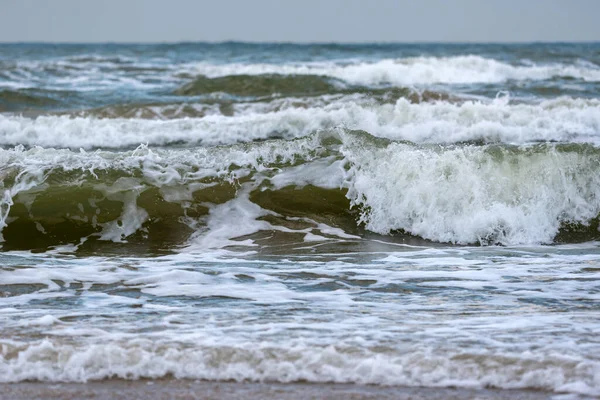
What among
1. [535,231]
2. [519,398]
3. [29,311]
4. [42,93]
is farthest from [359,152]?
[42,93]

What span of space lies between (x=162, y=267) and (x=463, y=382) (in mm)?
2763

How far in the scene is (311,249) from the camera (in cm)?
643

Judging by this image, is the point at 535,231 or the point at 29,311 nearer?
the point at 29,311

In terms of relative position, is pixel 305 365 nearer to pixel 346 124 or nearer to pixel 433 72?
pixel 346 124

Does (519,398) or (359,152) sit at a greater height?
(359,152)

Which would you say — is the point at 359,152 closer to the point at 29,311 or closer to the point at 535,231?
the point at 535,231

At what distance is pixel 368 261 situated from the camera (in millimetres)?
5891

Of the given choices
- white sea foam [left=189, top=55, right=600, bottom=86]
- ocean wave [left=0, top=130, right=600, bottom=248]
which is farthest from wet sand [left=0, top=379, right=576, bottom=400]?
white sea foam [left=189, top=55, right=600, bottom=86]

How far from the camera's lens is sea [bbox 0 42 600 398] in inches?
146

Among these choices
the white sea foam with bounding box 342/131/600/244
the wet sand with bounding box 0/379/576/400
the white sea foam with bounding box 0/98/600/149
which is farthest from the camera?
the white sea foam with bounding box 0/98/600/149

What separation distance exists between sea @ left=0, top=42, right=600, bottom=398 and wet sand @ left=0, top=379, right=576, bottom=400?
0.19 ft

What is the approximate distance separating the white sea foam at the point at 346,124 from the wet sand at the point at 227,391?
26.0 feet

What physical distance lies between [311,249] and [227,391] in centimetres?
302

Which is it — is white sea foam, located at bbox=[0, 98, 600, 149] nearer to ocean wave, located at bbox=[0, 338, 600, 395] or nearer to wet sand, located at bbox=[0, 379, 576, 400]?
ocean wave, located at bbox=[0, 338, 600, 395]
